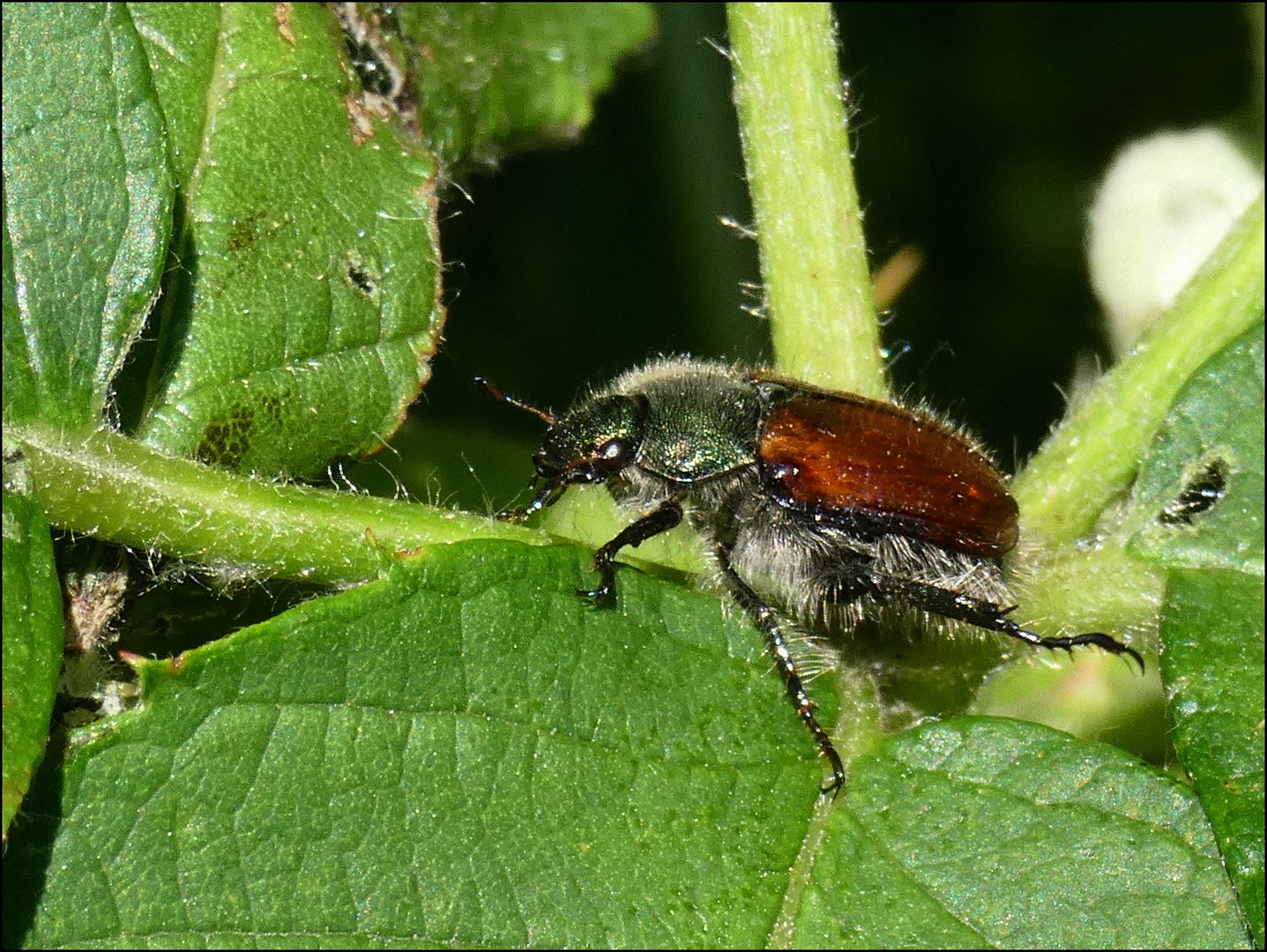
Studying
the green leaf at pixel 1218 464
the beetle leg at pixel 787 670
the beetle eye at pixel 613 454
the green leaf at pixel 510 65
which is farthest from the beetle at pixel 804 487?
the green leaf at pixel 510 65

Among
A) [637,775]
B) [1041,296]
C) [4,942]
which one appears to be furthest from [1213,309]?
[4,942]

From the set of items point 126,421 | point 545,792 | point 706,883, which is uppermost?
point 126,421

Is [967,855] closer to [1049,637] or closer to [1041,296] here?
[1049,637]

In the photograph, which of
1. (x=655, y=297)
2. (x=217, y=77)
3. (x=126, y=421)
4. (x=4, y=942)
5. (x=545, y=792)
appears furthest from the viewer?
(x=655, y=297)

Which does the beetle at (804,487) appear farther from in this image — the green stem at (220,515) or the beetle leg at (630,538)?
the green stem at (220,515)

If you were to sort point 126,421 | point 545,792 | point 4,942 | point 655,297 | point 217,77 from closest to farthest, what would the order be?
point 4,942
point 545,792
point 126,421
point 217,77
point 655,297

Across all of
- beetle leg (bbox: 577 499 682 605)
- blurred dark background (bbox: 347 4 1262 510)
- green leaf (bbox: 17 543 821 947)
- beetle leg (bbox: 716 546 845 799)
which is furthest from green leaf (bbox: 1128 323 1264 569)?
blurred dark background (bbox: 347 4 1262 510)

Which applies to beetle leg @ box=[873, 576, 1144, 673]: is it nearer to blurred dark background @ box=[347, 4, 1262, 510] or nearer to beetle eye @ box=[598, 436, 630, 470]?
beetle eye @ box=[598, 436, 630, 470]
